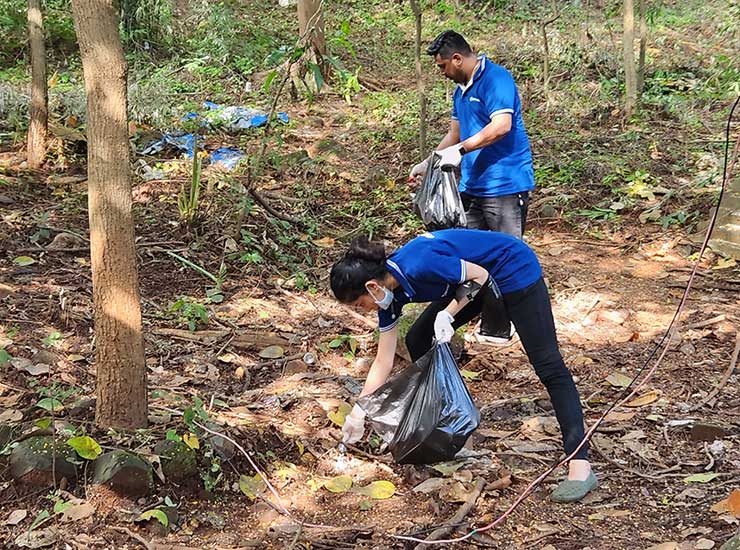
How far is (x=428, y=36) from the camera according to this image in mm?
13781

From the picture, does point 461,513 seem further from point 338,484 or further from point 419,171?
point 419,171

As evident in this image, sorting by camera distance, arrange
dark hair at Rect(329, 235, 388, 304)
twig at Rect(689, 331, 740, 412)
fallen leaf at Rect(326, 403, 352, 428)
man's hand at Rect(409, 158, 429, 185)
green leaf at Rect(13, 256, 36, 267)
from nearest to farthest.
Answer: dark hair at Rect(329, 235, 388, 304)
fallen leaf at Rect(326, 403, 352, 428)
twig at Rect(689, 331, 740, 412)
man's hand at Rect(409, 158, 429, 185)
green leaf at Rect(13, 256, 36, 267)

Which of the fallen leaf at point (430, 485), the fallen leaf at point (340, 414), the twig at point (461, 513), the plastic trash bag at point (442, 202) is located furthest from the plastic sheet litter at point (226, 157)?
the twig at point (461, 513)

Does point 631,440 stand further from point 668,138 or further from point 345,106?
point 345,106

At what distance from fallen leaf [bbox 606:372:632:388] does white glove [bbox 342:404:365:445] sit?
166 cm

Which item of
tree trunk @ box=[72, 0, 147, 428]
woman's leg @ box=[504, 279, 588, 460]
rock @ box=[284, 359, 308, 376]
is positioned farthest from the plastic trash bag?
tree trunk @ box=[72, 0, 147, 428]

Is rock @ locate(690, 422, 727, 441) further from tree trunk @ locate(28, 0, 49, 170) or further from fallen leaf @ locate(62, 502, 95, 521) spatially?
tree trunk @ locate(28, 0, 49, 170)

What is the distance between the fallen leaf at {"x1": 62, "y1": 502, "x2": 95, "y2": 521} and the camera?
265 centimetres

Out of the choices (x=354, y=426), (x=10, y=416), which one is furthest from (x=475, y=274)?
(x=10, y=416)

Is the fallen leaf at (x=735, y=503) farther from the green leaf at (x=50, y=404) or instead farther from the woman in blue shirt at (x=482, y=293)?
the green leaf at (x=50, y=404)

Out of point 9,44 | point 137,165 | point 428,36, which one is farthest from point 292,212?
point 428,36

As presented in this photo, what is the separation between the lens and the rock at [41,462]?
2.73 m

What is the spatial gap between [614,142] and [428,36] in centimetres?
632

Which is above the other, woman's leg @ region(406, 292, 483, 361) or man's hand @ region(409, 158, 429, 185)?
man's hand @ region(409, 158, 429, 185)
